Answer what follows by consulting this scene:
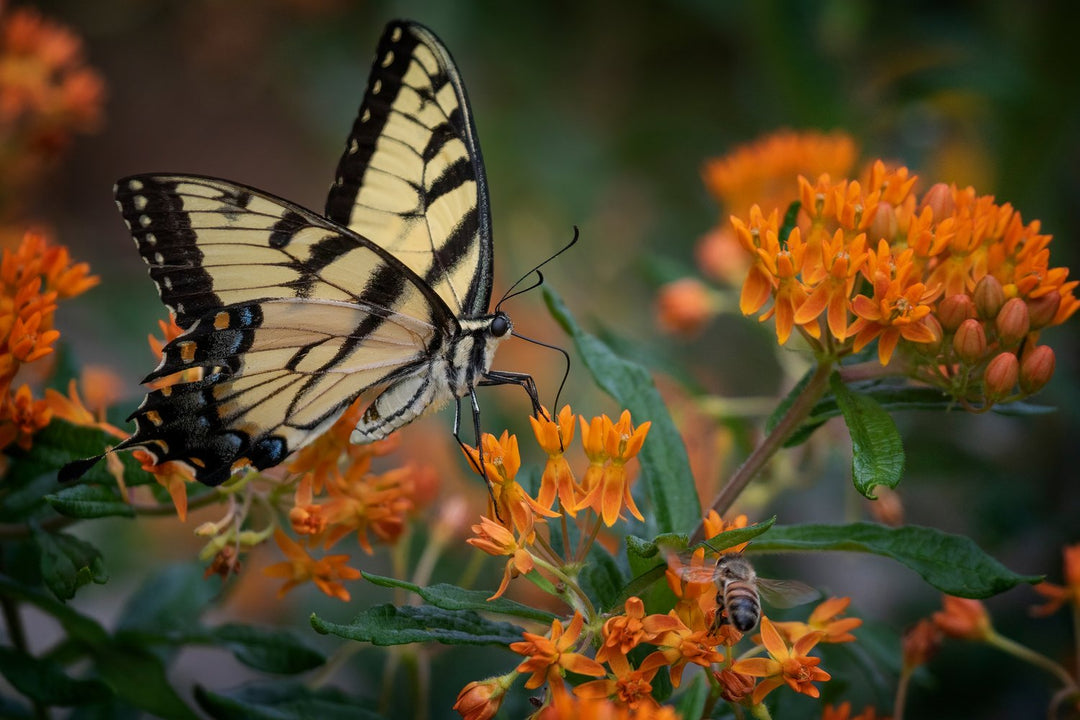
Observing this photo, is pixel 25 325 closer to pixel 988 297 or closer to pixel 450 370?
pixel 450 370

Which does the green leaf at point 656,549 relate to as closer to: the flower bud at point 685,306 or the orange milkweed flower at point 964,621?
the orange milkweed flower at point 964,621

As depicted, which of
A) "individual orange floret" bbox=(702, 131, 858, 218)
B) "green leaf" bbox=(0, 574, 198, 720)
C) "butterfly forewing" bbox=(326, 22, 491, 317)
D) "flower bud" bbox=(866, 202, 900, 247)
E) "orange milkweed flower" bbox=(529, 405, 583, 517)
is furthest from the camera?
"individual orange floret" bbox=(702, 131, 858, 218)

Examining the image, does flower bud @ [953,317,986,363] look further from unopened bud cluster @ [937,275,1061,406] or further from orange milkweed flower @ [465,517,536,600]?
orange milkweed flower @ [465,517,536,600]

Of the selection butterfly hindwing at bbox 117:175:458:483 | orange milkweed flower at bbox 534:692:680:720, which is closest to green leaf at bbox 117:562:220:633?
butterfly hindwing at bbox 117:175:458:483

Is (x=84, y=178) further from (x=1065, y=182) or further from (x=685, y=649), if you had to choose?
(x=685, y=649)

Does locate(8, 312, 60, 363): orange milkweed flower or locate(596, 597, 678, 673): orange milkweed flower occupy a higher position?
locate(8, 312, 60, 363): orange milkweed flower

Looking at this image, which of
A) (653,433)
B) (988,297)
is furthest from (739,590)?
(988,297)

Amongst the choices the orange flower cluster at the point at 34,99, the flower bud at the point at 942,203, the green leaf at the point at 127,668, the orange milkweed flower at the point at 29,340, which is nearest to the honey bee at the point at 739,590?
the flower bud at the point at 942,203
